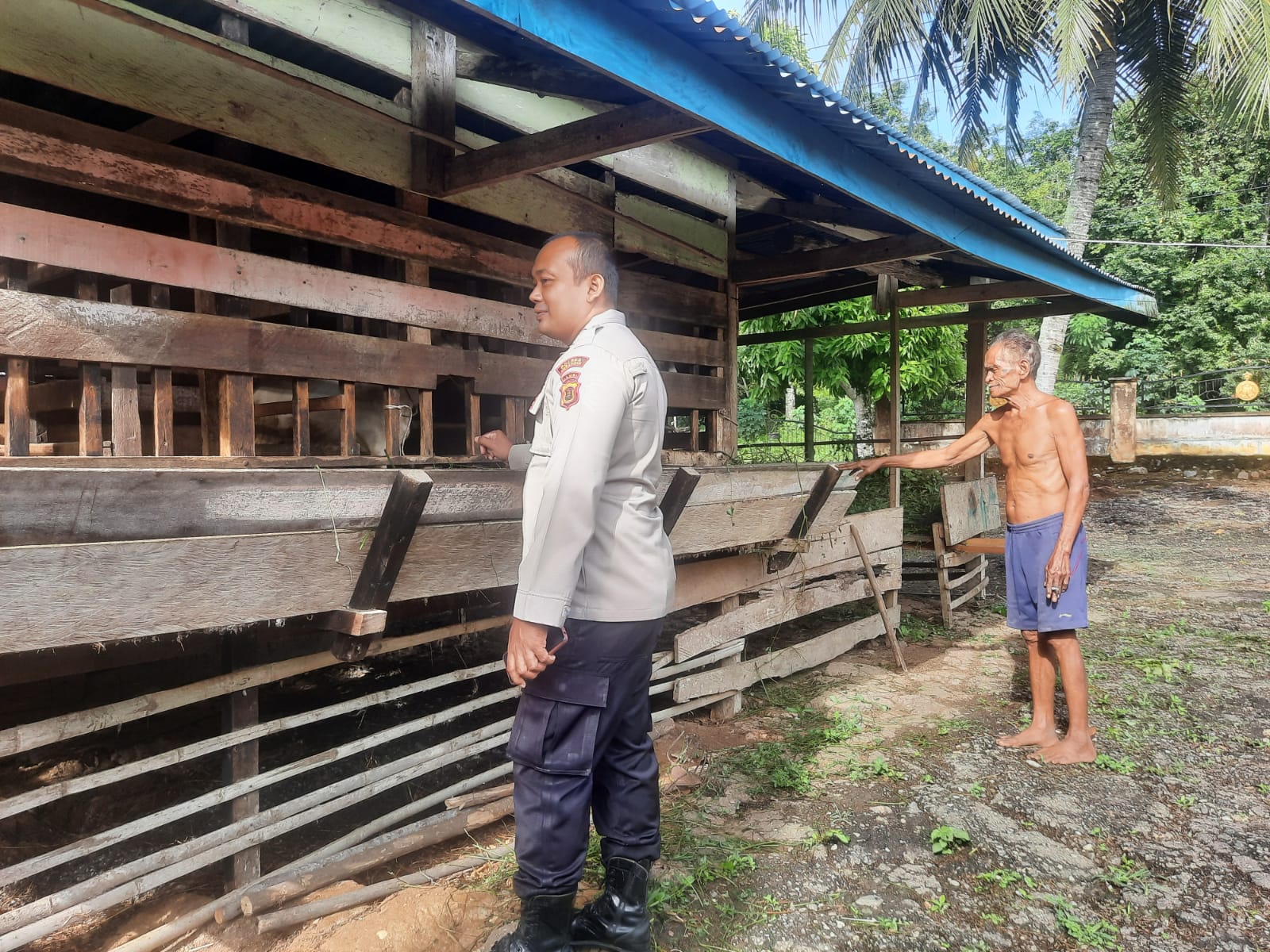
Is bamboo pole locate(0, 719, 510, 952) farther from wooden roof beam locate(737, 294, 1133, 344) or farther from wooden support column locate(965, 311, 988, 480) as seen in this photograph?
wooden support column locate(965, 311, 988, 480)

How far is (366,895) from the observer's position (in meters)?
2.72

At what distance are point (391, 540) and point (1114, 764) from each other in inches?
144

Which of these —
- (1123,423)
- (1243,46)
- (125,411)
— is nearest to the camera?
(125,411)

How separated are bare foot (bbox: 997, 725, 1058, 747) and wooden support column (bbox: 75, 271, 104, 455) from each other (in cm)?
427

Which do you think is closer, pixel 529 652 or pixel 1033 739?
pixel 529 652

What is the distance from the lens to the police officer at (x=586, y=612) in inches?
75.5

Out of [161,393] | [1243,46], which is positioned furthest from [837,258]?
[1243,46]

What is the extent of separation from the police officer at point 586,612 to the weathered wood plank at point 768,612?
6.48 feet

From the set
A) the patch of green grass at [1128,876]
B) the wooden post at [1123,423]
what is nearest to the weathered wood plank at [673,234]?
the patch of green grass at [1128,876]

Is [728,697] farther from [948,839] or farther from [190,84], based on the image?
[190,84]

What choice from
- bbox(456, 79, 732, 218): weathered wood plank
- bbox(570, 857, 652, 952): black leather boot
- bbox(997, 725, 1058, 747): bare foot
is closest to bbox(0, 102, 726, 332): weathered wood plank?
bbox(456, 79, 732, 218): weathered wood plank

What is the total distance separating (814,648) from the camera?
535cm

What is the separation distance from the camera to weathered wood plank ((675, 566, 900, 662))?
4297 mm

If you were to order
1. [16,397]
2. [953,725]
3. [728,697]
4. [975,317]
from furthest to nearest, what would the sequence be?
1. [975,317]
2. [728,697]
3. [953,725]
4. [16,397]
